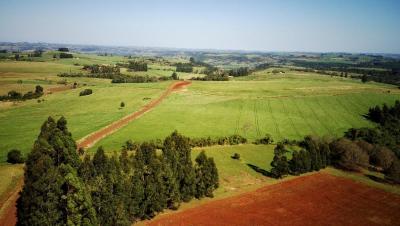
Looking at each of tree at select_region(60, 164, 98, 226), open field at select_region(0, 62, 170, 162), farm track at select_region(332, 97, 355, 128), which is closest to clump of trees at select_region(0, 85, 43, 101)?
open field at select_region(0, 62, 170, 162)

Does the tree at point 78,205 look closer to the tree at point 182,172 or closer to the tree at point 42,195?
the tree at point 42,195

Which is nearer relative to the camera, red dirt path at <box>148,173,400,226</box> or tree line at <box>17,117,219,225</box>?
tree line at <box>17,117,219,225</box>

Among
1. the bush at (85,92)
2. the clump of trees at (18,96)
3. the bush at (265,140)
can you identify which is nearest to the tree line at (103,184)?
the bush at (265,140)

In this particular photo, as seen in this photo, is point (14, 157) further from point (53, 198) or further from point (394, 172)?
point (394, 172)

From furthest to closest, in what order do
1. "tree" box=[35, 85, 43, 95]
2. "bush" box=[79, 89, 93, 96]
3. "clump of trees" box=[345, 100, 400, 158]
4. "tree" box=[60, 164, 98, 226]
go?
"bush" box=[79, 89, 93, 96] < "tree" box=[35, 85, 43, 95] < "clump of trees" box=[345, 100, 400, 158] < "tree" box=[60, 164, 98, 226]

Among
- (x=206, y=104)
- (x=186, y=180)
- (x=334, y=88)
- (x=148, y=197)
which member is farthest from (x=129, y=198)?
(x=334, y=88)

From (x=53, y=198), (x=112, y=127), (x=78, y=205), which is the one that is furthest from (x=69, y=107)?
(x=78, y=205)

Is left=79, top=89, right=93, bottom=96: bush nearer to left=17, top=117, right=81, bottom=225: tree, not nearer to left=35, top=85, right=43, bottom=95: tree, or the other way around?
left=35, top=85, right=43, bottom=95: tree
